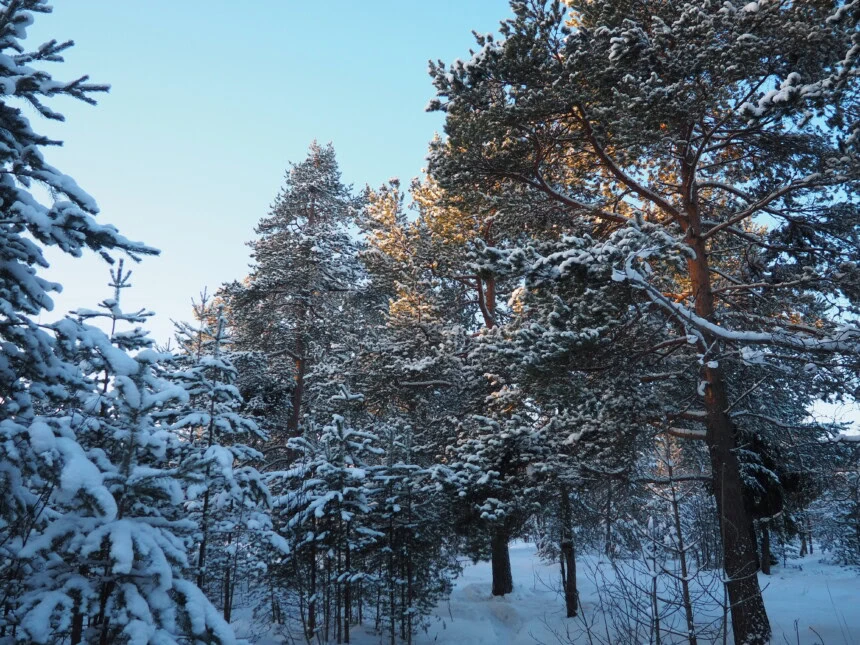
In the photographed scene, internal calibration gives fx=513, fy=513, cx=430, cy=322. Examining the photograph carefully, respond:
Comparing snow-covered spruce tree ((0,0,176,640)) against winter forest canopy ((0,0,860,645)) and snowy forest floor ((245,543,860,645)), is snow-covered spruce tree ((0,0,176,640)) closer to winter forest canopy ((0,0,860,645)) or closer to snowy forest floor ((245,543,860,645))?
winter forest canopy ((0,0,860,645))

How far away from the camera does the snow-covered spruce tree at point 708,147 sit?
23.5ft

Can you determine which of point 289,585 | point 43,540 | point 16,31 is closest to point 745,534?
point 289,585

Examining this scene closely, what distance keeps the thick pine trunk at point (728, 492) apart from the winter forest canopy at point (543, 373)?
0.17ft

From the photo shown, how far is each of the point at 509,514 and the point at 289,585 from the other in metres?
4.58

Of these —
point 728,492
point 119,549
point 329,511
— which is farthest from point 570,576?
point 119,549

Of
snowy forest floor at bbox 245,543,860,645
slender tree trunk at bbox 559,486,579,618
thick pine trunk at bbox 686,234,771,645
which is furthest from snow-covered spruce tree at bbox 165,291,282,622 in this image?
slender tree trunk at bbox 559,486,579,618

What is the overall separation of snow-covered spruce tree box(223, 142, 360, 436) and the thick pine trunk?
11.5m

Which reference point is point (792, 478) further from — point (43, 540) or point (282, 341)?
point (282, 341)

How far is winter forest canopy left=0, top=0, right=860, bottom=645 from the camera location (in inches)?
155

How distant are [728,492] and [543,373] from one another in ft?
11.0

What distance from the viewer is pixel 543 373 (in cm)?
816

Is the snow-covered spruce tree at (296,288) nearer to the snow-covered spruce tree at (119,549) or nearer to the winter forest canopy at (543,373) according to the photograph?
the winter forest canopy at (543,373)

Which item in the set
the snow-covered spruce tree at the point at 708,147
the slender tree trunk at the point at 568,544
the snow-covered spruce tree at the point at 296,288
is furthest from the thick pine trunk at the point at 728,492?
the snow-covered spruce tree at the point at 296,288

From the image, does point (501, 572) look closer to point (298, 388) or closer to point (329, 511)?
point (329, 511)
